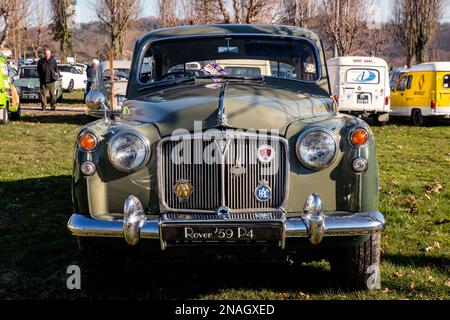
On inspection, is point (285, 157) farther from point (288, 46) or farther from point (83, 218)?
point (288, 46)

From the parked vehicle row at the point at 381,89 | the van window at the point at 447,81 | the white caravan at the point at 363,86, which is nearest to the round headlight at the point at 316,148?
the parked vehicle row at the point at 381,89

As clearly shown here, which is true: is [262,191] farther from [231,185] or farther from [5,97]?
[5,97]

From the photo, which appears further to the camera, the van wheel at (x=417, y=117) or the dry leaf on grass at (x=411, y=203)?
the van wheel at (x=417, y=117)

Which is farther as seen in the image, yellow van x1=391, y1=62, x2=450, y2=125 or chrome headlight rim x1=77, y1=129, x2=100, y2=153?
yellow van x1=391, y1=62, x2=450, y2=125

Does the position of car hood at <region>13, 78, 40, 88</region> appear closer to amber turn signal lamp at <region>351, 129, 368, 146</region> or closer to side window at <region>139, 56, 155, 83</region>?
side window at <region>139, 56, 155, 83</region>

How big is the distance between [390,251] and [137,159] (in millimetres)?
2407

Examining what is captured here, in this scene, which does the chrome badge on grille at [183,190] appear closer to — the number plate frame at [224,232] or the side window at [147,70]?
the number plate frame at [224,232]

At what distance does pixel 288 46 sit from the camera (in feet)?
18.2

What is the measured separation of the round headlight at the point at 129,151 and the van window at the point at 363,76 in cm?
1460

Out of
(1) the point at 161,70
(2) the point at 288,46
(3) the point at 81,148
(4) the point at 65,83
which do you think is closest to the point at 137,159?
(3) the point at 81,148

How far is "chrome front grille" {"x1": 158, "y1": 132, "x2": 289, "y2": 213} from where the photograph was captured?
3.84m

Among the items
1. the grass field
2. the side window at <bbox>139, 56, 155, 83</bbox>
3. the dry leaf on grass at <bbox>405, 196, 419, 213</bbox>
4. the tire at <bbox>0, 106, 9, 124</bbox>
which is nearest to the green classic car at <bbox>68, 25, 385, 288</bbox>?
the grass field

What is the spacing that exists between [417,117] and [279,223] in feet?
50.2

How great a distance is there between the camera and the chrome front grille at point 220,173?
151 inches
